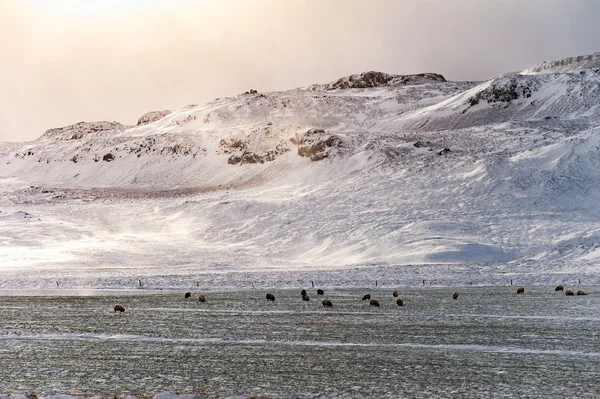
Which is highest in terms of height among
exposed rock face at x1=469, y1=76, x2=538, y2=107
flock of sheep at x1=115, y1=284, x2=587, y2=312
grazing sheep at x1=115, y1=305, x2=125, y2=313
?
exposed rock face at x1=469, y1=76, x2=538, y2=107

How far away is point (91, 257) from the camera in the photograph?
233 feet

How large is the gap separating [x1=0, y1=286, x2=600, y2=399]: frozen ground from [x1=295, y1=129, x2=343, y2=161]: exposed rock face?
80.9 m

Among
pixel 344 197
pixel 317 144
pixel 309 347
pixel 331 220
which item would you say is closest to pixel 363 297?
pixel 309 347

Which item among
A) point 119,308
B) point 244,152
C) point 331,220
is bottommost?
point 119,308

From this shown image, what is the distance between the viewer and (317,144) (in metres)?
125

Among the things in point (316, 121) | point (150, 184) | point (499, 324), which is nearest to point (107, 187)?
point (150, 184)

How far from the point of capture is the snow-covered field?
2912cm

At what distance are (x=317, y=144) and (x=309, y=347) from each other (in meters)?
99.6

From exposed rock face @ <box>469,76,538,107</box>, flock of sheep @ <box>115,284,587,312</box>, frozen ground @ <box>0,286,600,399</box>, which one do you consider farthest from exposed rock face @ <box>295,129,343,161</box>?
frozen ground @ <box>0,286,600,399</box>

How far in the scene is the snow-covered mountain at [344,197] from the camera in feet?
217

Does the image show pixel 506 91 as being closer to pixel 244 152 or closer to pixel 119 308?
pixel 244 152

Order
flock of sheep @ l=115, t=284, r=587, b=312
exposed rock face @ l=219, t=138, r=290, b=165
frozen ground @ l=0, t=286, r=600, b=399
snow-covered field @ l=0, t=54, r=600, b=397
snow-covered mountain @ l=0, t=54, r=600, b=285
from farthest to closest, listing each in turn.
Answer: exposed rock face @ l=219, t=138, r=290, b=165 → snow-covered mountain @ l=0, t=54, r=600, b=285 → flock of sheep @ l=115, t=284, r=587, b=312 → snow-covered field @ l=0, t=54, r=600, b=397 → frozen ground @ l=0, t=286, r=600, b=399

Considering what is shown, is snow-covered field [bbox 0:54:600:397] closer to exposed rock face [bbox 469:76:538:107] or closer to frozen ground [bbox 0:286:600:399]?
frozen ground [bbox 0:286:600:399]

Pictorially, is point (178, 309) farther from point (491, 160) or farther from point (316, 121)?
point (316, 121)
